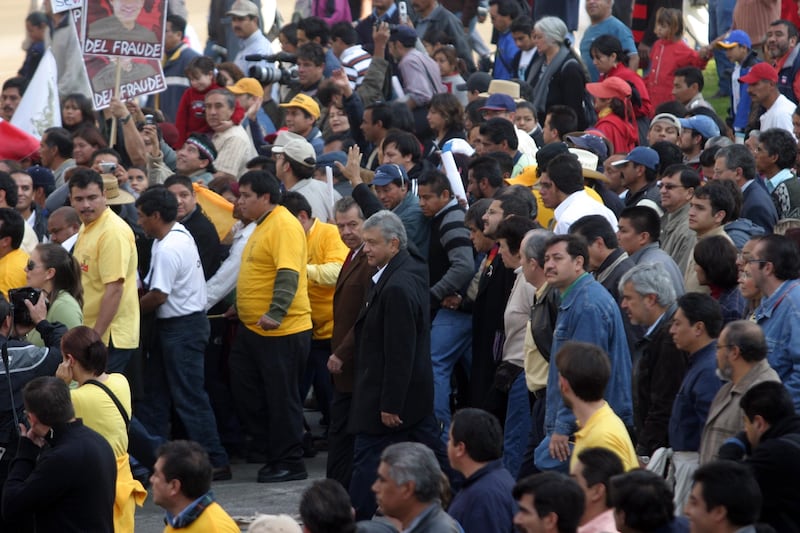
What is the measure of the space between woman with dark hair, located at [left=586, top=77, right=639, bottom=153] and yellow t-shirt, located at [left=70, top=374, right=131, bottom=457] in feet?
22.2

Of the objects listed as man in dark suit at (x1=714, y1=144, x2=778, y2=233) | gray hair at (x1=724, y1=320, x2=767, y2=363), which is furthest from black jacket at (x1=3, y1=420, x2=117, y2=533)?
man in dark suit at (x1=714, y1=144, x2=778, y2=233)

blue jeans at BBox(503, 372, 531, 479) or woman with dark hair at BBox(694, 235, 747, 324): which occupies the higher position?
woman with dark hair at BBox(694, 235, 747, 324)

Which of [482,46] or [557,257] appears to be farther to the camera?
[482,46]

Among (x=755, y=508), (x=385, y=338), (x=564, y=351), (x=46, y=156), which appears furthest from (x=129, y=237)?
(x=755, y=508)

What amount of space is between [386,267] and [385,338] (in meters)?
0.45

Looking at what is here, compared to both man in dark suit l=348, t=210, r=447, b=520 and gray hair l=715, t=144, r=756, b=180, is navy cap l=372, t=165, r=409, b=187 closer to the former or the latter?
man in dark suit l=348, t=210, r=447, b=520

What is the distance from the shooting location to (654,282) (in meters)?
7.69

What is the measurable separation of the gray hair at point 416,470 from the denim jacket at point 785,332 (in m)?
2.17

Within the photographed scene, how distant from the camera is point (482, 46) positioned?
19.7 m

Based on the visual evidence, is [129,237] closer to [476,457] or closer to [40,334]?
[40,334]

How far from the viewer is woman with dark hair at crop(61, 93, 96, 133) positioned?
1444cm

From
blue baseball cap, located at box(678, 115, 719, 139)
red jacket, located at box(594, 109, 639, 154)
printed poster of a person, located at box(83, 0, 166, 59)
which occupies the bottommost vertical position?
red jacket, located at box(594, 109, 639, 154)

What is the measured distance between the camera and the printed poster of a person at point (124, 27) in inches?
513

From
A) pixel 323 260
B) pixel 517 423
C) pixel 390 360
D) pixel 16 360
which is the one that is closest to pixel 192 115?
pixel 323 260
